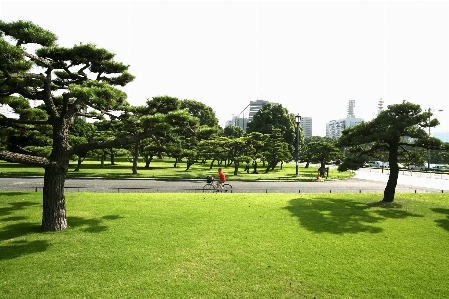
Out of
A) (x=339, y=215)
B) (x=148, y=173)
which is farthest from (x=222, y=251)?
(x=148, y=173)

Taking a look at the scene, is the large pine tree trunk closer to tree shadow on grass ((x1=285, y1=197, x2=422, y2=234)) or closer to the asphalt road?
tree shadow on grass ((x1=285, y1=197, x2=422, y2=234))

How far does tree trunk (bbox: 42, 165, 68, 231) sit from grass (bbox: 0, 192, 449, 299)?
473 millimetres

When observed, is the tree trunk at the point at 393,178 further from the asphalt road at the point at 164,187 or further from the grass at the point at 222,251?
the asphalt road at the point at 164,187

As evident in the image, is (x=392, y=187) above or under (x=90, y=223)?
above

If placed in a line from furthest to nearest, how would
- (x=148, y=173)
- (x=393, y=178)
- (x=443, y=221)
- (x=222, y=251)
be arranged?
(x=148, y=173) < (x=393, y=178) < (x=443, y=221) < (x=222, y=251)

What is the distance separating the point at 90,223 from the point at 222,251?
6540 mm

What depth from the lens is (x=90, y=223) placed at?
39.2 ft

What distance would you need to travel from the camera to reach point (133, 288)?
678 centimetres

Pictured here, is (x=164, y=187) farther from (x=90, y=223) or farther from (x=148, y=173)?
(x=148, y=173)

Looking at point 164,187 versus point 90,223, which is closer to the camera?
point 90,223

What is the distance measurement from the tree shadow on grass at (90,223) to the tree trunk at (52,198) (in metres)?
0.85

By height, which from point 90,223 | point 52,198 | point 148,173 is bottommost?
point 90,223

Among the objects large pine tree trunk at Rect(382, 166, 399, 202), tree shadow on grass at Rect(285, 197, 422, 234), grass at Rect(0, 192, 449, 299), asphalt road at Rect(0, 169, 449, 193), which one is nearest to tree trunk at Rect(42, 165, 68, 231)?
grass at Rect(0, 192, 449, 299)

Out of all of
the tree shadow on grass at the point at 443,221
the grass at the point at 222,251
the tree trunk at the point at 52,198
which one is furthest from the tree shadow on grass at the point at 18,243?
the tree shadow on grass at the point at 443,221
